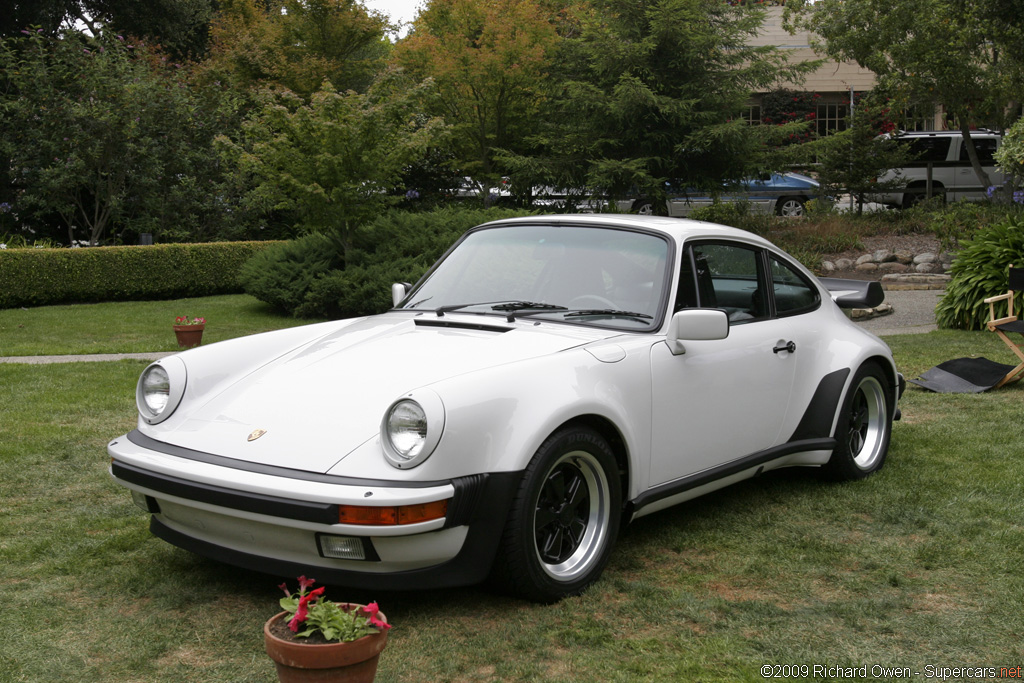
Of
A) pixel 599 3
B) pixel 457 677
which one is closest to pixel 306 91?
pixel 599 3

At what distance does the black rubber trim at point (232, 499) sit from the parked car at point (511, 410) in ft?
0.03

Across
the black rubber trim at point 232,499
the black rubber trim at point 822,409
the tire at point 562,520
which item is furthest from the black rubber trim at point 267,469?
the black rubber trim at point 822,409

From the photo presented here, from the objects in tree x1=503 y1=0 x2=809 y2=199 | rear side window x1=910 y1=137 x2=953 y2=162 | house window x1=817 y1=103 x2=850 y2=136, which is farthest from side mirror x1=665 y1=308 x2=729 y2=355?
house window x1=817 y1=103 x2=850 y2=136

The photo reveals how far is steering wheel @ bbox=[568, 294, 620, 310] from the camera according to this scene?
4496mm

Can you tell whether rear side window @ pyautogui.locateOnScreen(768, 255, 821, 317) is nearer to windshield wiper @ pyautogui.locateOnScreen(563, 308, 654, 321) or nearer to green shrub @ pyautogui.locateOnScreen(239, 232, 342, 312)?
windshield wiper @ pyautogui.locateOnScreen(563, 308, 654, 321)

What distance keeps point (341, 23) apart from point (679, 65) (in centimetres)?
924

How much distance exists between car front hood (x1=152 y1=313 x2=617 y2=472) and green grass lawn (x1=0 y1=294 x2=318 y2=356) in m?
7.11

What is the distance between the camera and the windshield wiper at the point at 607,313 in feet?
14.5

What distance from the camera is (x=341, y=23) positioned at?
23.8 m

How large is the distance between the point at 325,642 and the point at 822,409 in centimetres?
332

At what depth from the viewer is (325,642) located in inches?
106

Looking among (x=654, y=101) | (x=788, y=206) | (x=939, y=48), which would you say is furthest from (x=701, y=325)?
(x=788, y=206)

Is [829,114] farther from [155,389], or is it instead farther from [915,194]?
[155,389]

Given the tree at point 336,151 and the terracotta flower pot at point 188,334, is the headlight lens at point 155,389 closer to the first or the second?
the terracotta flower pot at point 188,334
